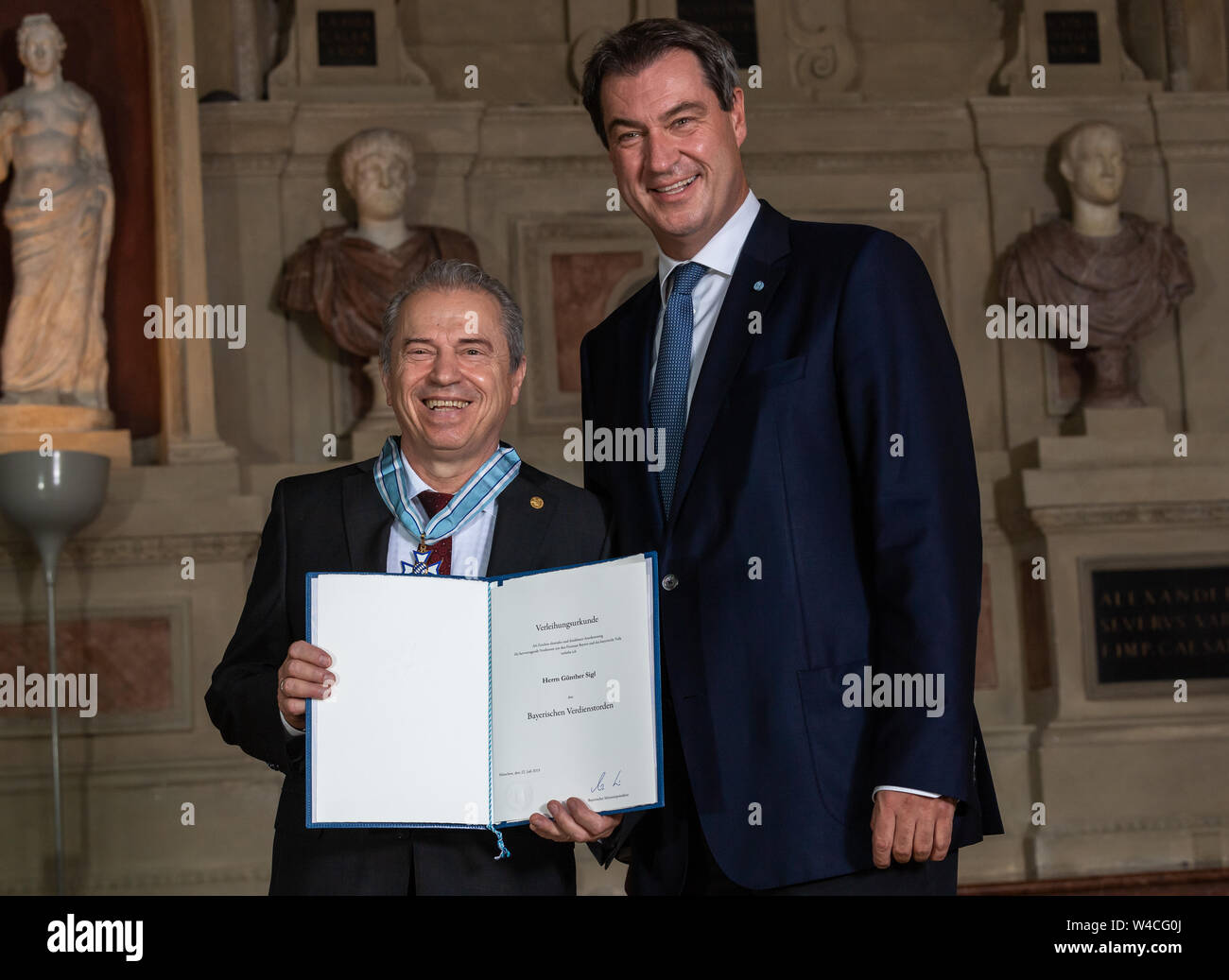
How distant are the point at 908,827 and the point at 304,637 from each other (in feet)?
3.36

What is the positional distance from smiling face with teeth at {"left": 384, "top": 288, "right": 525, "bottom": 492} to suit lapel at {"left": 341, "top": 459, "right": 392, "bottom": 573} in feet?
0.32

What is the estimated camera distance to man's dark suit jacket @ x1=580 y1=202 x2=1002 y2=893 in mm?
2365

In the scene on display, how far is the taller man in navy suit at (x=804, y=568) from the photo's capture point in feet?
7.70

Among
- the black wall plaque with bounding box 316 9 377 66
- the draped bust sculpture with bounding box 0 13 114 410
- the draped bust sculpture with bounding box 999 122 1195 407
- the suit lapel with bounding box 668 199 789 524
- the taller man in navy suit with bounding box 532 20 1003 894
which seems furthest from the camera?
the black wall plaque with bounding box 316 9 377 66

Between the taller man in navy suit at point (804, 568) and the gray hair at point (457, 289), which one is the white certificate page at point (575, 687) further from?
→ the gray hair at point (457, 289)

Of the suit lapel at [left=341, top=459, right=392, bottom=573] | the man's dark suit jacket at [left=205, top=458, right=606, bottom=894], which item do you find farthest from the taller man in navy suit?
the suit lapel at [left=341, top=459, right=392, bottom=573]

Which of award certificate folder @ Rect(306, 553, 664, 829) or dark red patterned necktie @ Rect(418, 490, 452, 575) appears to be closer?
award certificate folder @ Rect(306, 553, 664, 829)

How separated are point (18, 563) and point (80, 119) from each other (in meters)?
2.15

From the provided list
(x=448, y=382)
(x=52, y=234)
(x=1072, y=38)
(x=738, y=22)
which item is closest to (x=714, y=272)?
(x=448, y=382)

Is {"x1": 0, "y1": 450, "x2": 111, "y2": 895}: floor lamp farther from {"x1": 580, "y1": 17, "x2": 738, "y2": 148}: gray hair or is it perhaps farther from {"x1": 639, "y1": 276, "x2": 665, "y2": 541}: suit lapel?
{"x1": 580, "y1": 17, "x2": 738, "y2": 148}: gray hair

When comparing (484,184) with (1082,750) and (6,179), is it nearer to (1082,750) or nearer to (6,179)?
(6,179)

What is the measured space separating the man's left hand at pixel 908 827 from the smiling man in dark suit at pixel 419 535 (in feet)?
1.82

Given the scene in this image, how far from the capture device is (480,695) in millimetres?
2322
